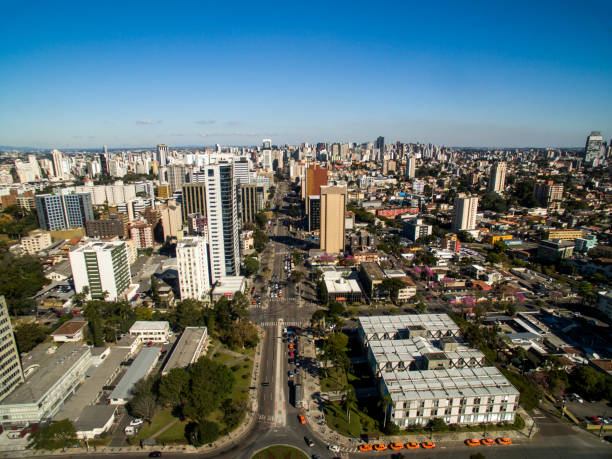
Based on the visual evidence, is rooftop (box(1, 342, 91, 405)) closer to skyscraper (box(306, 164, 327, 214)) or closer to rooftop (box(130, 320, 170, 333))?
rooftop (box(130, 320, 170, 333))

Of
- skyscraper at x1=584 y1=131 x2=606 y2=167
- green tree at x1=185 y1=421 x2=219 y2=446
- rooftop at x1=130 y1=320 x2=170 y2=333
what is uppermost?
skyscraper at x1=584 y1=131 x2=606 y2=167

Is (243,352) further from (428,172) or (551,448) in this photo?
(428,172)

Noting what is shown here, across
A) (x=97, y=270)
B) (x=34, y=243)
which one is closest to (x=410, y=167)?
(x=34, y=243)

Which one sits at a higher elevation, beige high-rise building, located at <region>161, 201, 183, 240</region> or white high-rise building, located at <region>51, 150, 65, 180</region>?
white high-rise building, located at <region>51, 150, 65, 180</region>

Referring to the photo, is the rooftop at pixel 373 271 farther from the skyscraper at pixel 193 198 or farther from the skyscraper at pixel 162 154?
the skyscraper at pixel 162 154

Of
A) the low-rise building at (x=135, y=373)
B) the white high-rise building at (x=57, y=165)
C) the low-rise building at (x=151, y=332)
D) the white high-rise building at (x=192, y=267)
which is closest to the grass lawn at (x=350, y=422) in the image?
the low-rise building at (x=135, y=373)

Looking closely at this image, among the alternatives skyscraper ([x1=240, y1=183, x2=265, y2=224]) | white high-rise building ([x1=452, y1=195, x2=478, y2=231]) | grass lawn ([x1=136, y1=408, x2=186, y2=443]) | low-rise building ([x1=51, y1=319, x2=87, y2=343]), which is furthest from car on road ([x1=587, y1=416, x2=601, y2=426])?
skyscraper ([x1=240, y1=183, x2=265, y2=224])
